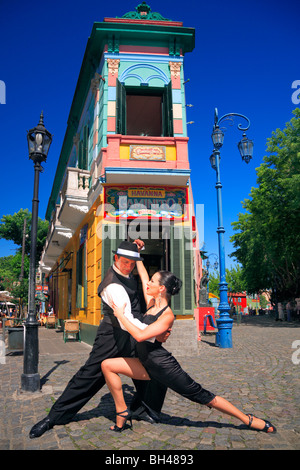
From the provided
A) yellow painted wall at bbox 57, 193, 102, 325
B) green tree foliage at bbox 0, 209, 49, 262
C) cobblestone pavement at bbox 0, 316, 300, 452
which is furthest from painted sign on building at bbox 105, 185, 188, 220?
green tree foliage at bbox 0, 209, 49, 262

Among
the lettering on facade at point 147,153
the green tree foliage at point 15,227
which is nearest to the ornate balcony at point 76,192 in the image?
the lettering on facade at point 147,153

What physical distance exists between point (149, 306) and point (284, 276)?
31.1 meters

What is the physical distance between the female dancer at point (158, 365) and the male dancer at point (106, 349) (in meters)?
0.13

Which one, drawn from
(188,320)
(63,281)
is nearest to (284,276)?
(63,281)

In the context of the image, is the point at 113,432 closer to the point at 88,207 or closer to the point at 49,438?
the point at 49,438

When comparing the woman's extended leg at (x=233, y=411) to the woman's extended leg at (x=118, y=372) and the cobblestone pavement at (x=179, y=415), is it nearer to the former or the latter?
the cobblestone pavement at (x=179, y=415)

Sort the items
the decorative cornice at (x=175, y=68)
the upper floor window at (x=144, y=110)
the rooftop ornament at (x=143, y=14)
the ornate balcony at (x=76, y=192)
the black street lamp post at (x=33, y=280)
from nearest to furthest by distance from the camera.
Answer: the black street lamp post at (x=33, y=280) → the upper floor window at (x=144, y=110) → the decorative cornice at (x=175, y=68) → the ornate balcony at (x=76, y=192) → the rooftop ornament at (x=143, y=14)

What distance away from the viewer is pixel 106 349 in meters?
3.35

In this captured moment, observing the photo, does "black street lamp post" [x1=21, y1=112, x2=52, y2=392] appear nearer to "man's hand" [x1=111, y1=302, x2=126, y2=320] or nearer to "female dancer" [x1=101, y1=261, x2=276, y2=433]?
"female dancer" [x1=101, y1=261, x2=276, y2=433]

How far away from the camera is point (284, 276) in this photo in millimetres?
31672

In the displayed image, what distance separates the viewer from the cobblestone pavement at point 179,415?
3.01 m

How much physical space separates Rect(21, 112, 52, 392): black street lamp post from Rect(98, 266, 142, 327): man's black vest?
2237mm

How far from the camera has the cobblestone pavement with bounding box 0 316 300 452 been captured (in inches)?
119

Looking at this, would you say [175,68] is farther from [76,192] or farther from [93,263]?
[93,263]
